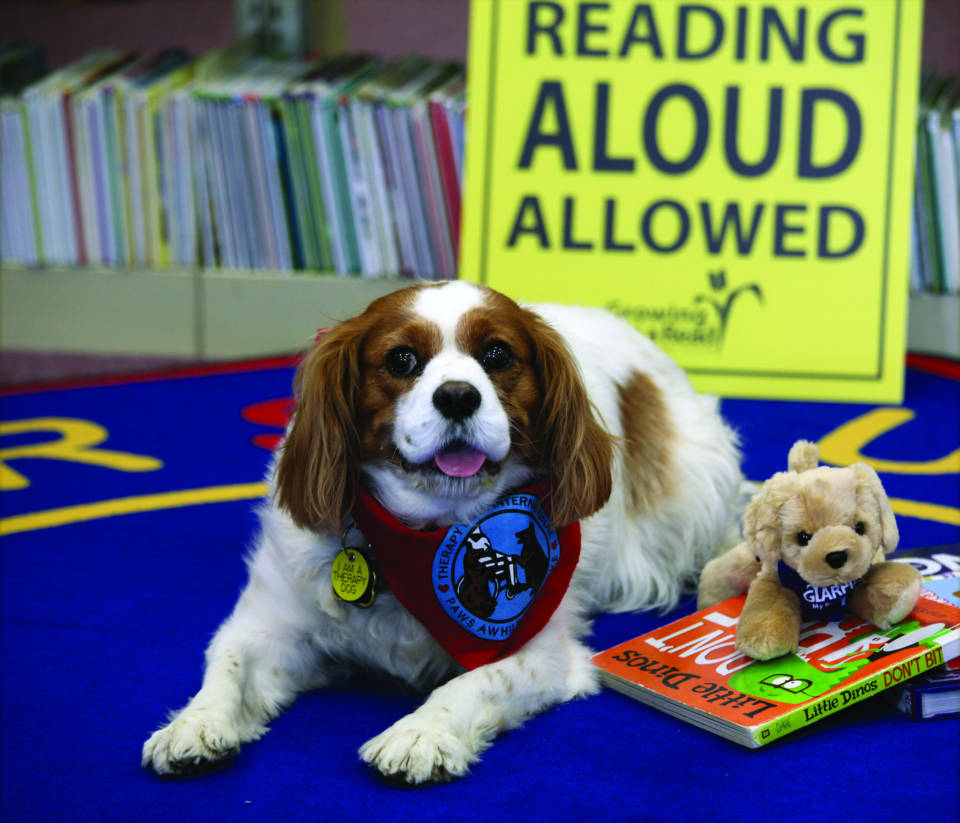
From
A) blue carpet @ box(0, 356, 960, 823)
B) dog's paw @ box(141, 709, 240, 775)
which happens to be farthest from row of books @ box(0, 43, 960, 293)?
dog's paw @ box(141, 709, 240, 775)

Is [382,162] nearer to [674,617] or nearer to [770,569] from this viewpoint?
[674,617]

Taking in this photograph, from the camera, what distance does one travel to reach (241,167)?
357 cm

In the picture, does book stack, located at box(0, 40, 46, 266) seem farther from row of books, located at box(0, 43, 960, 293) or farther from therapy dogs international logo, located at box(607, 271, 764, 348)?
therapy dogs international logo, located at box(607, 271, 764, 348)

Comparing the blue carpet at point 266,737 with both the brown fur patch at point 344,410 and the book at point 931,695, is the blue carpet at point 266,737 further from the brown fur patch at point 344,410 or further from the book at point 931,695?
the brown fur patch at point 344,410

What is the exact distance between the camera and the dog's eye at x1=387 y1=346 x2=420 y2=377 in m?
1.42

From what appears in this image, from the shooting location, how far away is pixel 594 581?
178 cm

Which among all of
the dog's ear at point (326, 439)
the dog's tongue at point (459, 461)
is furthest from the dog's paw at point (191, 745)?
the dog's tongue at point (459, 461)

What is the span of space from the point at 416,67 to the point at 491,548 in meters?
2.62

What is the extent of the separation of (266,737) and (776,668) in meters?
0.62

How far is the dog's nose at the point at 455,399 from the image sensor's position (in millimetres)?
1346

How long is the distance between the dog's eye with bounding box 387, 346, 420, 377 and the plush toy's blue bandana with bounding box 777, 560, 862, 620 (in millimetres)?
523

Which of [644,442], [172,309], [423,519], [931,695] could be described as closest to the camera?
[931,695]

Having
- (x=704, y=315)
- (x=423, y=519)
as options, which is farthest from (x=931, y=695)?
(x=704, y=315)

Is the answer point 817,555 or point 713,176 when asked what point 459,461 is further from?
point 713,176
